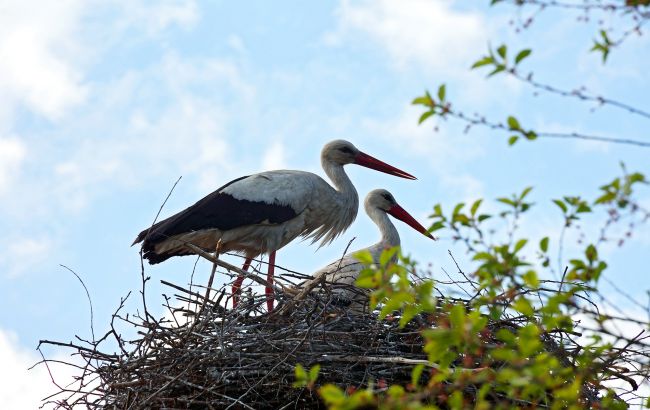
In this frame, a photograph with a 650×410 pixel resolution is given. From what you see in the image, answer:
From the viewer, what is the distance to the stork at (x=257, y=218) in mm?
7238

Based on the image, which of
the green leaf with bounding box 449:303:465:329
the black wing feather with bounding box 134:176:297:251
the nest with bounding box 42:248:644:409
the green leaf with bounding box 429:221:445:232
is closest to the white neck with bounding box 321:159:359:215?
the black wing feather with bounding box 134:176:297:251

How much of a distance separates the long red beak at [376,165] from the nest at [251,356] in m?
3.41

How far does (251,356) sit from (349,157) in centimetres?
371

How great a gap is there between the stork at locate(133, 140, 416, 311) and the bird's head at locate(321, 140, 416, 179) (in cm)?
42

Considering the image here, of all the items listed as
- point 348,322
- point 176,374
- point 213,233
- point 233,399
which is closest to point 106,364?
point 176,374

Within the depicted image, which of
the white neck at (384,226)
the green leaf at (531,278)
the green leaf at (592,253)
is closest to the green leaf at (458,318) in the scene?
the green leaf at (531,278)

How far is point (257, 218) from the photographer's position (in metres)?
7.40

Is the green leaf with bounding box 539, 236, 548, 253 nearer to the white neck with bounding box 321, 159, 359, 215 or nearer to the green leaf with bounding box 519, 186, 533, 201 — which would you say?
the green leaf with bounding box 519, 186, 533, 201

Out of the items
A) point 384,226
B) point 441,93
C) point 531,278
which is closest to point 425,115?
point 441,93

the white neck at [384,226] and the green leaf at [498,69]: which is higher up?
the white neck at [384,226]

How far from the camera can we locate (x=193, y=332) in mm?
4965

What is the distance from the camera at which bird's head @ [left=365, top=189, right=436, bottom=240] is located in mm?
8156

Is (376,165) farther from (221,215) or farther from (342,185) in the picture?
(221,215)

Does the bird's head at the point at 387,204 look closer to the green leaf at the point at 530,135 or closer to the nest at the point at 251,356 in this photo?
the nest at the point at 251,356
